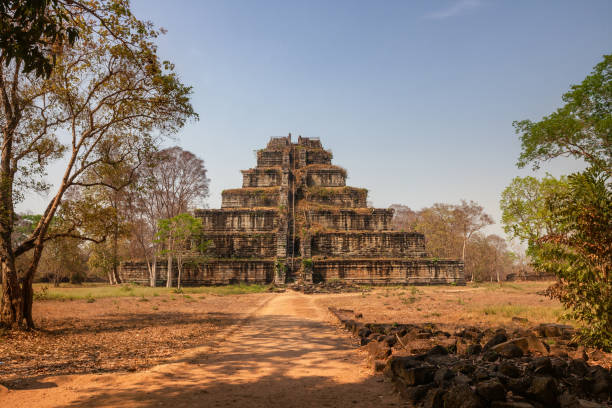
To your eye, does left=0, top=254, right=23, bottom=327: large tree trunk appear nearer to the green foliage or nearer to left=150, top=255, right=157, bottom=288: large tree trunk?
the green foliage

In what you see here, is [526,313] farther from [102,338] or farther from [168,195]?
[168,195]

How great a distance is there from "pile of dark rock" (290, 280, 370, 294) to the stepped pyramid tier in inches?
60.9

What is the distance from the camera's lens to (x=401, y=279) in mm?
32250

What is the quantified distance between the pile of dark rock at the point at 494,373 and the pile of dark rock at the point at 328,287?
1963 cm

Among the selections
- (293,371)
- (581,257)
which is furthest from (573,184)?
(293,371)

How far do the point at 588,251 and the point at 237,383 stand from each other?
250 inches

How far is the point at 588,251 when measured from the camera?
6020 millimetres

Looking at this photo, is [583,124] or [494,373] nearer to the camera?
[494,373]

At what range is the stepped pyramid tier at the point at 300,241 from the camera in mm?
31766

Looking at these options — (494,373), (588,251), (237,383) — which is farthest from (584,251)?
(237,383)

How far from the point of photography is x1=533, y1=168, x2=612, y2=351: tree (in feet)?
19.2

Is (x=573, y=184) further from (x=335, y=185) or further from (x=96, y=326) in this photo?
(x=335, y=185)

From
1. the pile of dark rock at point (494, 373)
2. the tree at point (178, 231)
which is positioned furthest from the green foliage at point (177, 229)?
the pile of dark rock at point (494, 373)

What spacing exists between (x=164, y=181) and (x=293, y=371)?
1128 inches
